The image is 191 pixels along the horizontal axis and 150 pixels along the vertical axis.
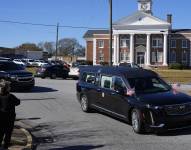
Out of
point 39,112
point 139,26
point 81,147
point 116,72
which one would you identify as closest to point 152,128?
point 81,147

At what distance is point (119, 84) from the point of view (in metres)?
14.3

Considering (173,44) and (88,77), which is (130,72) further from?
(173,44)

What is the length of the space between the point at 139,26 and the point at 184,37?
34.2ft

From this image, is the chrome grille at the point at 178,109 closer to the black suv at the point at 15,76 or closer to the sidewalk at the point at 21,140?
the sidewalk at the point at 21,140

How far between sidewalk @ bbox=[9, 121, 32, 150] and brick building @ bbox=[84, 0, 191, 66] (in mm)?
94501

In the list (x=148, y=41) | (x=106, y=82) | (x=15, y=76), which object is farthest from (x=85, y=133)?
(x=148, y=41)

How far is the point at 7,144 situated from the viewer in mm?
9961

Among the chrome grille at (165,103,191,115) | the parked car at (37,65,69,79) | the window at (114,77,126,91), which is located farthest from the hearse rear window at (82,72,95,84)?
the parked car at (37,65,69,79)

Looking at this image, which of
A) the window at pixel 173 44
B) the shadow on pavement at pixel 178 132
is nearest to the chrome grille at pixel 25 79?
the shadow on pavement at pixel 178 132

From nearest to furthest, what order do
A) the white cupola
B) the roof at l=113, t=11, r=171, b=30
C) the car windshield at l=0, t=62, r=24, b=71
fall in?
the car windshield at l=0, t=62, r=24, b=71 < the roof at l=113, t=11, r=171, b=30 < the white cupola

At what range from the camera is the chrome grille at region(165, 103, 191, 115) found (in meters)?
12.2

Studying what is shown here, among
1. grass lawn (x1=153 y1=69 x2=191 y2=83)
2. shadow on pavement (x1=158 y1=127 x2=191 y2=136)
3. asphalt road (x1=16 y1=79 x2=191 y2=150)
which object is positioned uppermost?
shadow on pavement (x1=158 y1=127 x2=191 y2=136)

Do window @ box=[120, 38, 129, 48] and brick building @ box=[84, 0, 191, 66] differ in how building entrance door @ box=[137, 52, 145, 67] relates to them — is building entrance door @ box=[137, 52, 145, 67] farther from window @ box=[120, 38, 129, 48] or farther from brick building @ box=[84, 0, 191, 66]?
window @ box=[120, 38, 129, 48]

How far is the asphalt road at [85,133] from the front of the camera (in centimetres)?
1108
